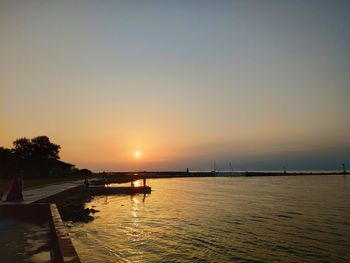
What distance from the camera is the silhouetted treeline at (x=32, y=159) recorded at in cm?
7031

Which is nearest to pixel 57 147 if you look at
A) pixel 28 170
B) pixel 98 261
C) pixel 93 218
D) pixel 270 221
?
pixel 28 170

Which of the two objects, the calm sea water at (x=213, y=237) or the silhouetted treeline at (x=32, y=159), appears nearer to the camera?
the calm sea water at (x=213, y=237)

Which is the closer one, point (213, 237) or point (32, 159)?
point (213, 237)

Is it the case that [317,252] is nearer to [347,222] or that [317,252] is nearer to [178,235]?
[178,235]

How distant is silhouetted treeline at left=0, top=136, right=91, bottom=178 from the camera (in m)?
70.3

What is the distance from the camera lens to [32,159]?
77.0m

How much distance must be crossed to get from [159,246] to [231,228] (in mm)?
7666

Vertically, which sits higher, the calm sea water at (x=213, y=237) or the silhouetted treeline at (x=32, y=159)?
the silhouetted treeline at (x=32, y=159)

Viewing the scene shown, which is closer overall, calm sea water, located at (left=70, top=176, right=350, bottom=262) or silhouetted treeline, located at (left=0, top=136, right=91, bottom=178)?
calm sea water, located at (left=70, top=176, right=350, bottom=262)

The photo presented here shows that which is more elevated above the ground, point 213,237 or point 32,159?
point 32,159

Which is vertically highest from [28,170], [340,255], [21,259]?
[28,170]

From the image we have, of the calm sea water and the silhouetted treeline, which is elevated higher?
the silhouetted treeline

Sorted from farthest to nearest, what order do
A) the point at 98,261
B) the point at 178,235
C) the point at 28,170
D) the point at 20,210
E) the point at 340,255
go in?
1. the point at 28,170
2. the point at 178,235
3. the point at 20,210
4. the point at 340,255
5. the point at 98,261

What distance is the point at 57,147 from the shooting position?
3541 inches
